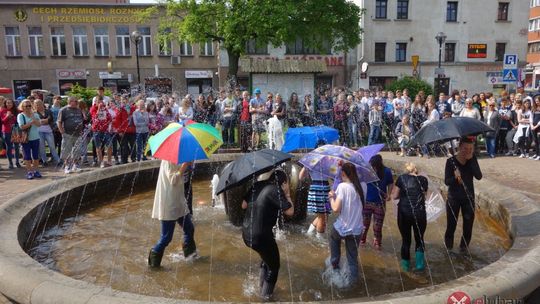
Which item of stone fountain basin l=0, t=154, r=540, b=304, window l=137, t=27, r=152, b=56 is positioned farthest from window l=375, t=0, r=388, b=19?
stone fountain basin l=0, t=154, r=540, b=304

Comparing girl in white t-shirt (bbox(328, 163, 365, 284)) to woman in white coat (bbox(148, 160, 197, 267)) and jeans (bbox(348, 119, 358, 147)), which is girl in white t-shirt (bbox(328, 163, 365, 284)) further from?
jeans (bbox(348, 119, 358, 147))

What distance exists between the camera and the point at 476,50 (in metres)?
40.5

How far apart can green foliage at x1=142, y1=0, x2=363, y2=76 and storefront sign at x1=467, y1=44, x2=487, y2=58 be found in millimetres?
18300

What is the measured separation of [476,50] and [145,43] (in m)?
30.0

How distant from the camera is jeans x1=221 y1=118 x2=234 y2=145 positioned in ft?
48.6

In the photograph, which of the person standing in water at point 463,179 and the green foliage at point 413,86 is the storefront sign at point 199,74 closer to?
the green foliage at point 413,86

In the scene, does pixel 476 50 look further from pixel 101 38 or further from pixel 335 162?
pixel 335 162

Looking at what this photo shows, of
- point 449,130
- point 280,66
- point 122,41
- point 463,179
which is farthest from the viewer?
point 122,41

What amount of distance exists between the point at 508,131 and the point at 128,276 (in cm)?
1297

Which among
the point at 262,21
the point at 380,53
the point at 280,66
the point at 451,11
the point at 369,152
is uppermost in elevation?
the point at 451,11

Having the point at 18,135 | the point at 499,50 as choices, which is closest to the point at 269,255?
the point at 18,135

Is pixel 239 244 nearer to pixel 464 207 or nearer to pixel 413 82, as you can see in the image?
pixel 464 207

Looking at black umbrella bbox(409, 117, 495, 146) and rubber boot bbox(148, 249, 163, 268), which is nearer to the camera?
rubber boot bbox(148, 249, 163, 268)

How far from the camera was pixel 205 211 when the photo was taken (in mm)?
8336
